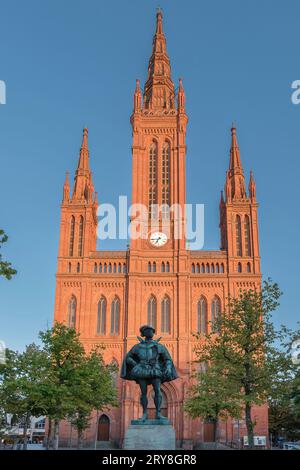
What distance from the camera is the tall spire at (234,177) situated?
216ft

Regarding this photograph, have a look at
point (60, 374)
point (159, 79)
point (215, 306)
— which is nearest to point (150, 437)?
point (60, 374)

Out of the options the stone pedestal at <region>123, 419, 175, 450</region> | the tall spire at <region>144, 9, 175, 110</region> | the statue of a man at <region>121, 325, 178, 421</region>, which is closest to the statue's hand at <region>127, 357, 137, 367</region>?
the statue of a man at <region>121, 325, 178, 421</region>

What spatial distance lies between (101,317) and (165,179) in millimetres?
20333

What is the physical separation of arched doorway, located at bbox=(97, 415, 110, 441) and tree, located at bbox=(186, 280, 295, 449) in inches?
1210

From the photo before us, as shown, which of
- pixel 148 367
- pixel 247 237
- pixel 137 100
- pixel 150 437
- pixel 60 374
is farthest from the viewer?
pixel 137 100

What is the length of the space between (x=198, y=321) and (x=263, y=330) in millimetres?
30896

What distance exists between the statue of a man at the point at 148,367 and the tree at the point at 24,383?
1806 centimetres

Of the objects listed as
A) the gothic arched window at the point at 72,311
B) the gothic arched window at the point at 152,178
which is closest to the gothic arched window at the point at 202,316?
the gothic arched window at the point at 152,178

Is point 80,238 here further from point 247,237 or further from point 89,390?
point 89,390

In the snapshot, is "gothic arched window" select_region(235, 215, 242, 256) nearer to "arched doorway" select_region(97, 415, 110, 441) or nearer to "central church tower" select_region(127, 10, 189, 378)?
"central church tower" select_region(127, 10, 189, 378)

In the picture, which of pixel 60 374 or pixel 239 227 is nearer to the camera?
pixel 60 374

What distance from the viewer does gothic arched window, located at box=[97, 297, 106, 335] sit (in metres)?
60.0

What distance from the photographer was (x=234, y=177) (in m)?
68.2
